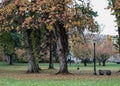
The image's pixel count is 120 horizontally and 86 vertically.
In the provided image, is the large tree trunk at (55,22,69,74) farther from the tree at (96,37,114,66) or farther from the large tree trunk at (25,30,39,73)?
the tree at (96,37,114,66)

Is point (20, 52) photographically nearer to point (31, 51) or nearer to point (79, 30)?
point (31, 51)

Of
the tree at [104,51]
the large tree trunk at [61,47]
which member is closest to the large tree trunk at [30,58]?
the large tree trunk at [61,47]

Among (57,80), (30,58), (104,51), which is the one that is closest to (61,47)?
(30,58)

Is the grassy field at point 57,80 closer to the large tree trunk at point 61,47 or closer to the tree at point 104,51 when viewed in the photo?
the large tree trunk at point 61,47

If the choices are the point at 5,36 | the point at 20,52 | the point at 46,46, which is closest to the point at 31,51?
the point at 5,36

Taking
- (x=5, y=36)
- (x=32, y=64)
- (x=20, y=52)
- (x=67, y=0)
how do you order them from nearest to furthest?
(x=67, y=0) < (x=32, y=64) < (x=5, y=36) < (x=20, y=52)

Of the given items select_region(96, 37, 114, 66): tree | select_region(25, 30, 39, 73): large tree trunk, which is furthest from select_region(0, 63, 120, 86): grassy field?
select_region(96, 37, 114, 66): tree

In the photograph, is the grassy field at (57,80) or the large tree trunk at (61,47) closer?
the grassy field at (57,80)

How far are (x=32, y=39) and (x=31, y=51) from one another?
141 centimetres

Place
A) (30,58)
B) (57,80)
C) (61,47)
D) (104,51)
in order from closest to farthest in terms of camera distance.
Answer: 1. (57,80)
2. (61,47)
3. (30,58)
4. (104,51)

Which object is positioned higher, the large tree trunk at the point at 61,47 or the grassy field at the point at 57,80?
the large tree trunk at the point at 61,47

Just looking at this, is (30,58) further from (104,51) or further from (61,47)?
(104,51)

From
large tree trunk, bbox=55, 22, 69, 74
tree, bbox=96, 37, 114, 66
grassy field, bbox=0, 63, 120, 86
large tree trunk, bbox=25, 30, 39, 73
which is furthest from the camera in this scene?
tree, bbox=96, 37, 114, 66

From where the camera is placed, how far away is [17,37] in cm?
7231
